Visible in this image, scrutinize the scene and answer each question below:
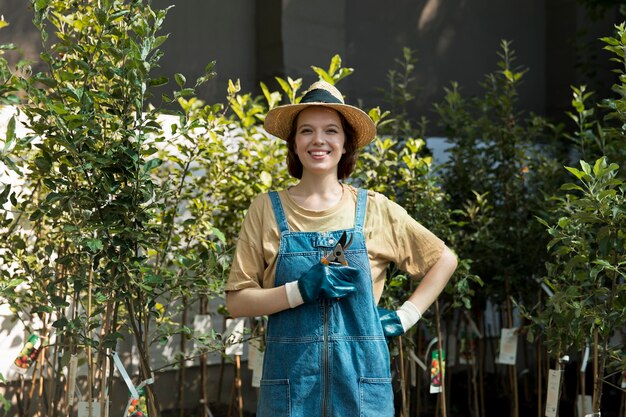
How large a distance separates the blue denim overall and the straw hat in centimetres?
39

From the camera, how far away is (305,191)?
2770 millimetres

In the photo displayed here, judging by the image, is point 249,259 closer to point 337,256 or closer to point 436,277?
point 337,256

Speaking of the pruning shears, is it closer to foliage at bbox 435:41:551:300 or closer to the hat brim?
the hat brim

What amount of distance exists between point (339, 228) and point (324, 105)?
41cm

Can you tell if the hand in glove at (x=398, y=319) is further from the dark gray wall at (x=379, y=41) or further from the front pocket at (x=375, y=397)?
the dark gray wall at (x=379, y=41)

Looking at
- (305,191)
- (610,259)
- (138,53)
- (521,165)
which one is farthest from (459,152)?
(138,53)

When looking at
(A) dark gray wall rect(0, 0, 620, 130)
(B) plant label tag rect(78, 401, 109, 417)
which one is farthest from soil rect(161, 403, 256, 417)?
(A) dark gray wall rect(0, 0, 620, 130)

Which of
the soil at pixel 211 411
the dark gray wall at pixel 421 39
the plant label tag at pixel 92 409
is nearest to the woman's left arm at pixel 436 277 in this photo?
the plant label tag at pixel 92 409

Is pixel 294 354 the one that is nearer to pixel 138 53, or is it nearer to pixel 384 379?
pixel 384 379

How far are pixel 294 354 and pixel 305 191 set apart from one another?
540mm

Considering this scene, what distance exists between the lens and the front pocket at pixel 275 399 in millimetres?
2547

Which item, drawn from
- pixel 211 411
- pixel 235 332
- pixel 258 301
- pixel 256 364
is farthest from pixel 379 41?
pixel 258 301

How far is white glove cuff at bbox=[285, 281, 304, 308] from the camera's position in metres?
2.54

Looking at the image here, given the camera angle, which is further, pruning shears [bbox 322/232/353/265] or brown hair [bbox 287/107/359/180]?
brown hair [bbox 287/107/359/180]
